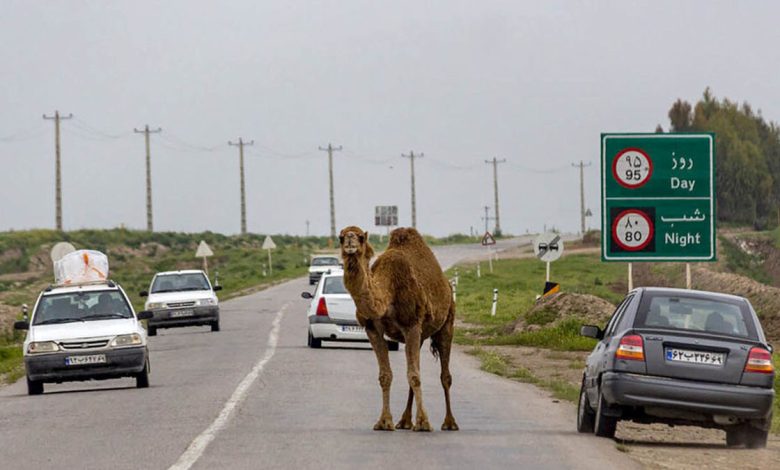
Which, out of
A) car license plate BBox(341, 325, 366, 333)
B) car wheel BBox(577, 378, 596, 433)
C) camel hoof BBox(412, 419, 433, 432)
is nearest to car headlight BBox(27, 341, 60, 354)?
camel hoof BBox(412, 419, 433, 432)

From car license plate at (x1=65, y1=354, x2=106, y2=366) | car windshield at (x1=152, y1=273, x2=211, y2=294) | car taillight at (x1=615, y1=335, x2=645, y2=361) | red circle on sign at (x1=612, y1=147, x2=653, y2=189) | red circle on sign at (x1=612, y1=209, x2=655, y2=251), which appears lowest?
car license plate at (x1=65, y1=354, x2=106, y2=366)

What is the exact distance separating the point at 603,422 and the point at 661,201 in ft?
44.9

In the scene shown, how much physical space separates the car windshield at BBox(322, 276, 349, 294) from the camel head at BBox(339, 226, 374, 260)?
59.5 ft

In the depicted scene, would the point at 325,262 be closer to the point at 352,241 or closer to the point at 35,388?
the point at 35,388

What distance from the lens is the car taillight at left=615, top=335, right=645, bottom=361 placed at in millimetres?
15414

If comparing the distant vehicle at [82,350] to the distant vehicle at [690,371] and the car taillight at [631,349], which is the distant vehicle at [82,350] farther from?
the car taillight at [631,349]

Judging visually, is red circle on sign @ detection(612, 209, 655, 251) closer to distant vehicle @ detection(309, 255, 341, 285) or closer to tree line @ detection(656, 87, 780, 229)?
distant vehicle @ detection(309, 255, 341, 285)

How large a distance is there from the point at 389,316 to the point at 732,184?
346ft

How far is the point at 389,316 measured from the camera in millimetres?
16328

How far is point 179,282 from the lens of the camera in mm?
43438

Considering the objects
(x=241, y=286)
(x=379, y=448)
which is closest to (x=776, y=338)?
(x=379, y=448)

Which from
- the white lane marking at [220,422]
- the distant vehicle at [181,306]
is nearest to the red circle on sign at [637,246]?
the white lane marking at [220,422]

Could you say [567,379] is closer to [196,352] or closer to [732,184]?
[196,352]

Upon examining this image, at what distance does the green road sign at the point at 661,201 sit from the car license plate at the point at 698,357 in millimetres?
13803
